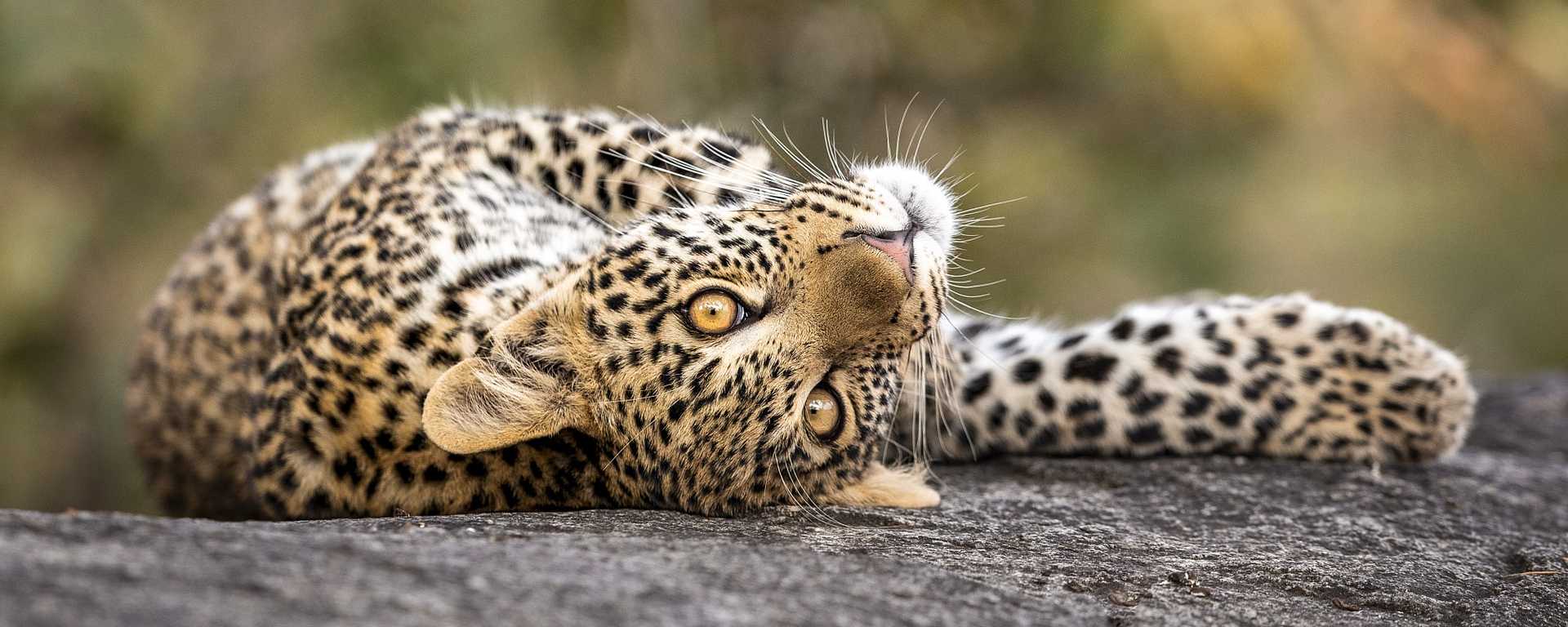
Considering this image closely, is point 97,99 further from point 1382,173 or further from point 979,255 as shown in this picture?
point 1382,173

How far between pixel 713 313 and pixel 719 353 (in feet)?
0.41

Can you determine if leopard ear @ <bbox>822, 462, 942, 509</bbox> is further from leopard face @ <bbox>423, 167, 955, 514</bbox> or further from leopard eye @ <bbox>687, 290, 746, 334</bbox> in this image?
leopard eye @ <bbox>687, 290, 746, 334</bbox>

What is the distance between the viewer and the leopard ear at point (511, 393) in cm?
368

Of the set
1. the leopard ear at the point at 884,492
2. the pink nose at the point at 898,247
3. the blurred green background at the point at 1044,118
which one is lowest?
the leopard ear at the point at 884,492

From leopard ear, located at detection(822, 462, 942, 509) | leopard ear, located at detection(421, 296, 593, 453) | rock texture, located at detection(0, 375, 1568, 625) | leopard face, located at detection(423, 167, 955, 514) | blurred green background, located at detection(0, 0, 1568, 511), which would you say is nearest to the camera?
rock texture, located at detection(0, 375, 1568, 625)

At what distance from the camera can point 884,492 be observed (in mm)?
4379

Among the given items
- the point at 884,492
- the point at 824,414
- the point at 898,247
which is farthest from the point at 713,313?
the point at 884,492

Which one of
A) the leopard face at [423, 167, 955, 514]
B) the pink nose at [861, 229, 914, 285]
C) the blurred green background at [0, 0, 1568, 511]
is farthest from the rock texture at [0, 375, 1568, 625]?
the blurred green background at [0, 0, 1568, 511]

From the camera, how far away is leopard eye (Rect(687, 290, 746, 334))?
153 inches

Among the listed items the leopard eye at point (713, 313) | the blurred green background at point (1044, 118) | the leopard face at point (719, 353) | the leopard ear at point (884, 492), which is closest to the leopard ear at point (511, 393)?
the leopard face at point (719, 353)

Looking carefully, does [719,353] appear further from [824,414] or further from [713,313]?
[824,414]

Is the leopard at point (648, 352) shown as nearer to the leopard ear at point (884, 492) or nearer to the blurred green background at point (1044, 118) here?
the leopard ear at point (884, 492)

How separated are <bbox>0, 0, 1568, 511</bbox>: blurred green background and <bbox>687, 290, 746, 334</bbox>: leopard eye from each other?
829cm

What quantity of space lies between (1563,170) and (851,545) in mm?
15159
